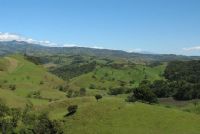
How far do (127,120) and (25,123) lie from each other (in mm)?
35904

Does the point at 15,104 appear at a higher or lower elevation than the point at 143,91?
lower

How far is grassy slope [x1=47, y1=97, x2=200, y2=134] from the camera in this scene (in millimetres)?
108750

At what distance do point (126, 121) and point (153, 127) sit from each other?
8.98 metres

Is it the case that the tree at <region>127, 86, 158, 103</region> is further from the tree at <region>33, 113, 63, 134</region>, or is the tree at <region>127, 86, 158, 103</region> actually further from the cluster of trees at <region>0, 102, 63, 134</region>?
the tree at <region>33, 113, 63, 134</region>

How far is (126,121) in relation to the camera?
4535 inches

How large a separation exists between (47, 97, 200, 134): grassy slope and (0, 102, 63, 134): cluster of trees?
5132mm

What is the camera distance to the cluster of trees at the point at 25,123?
112312 millimetres

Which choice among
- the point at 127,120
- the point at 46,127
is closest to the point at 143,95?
the point at 127,120

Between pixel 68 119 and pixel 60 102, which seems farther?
pixel 60 102

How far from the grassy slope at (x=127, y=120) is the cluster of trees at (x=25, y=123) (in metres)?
5.13

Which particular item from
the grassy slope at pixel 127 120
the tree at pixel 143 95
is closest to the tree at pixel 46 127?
the grassy slope at pixel 127 120

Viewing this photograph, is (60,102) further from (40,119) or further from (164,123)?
(164,123)

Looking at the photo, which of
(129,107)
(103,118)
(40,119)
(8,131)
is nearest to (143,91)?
(129,107)

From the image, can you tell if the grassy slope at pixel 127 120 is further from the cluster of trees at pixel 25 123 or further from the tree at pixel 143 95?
the tree at pixel 143 95
